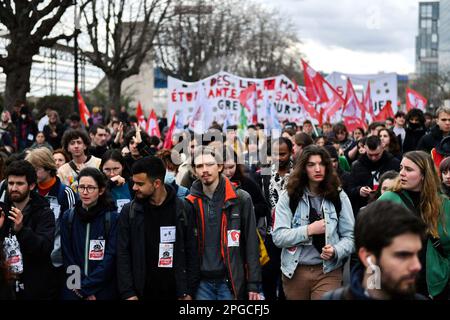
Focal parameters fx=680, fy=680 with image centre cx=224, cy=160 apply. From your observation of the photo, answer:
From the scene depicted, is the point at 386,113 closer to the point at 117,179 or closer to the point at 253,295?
the point at 117,179

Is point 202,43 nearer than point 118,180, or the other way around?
point 118,180

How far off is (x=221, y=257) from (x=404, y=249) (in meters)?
2.53

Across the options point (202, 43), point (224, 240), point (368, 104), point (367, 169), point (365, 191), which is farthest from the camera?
point (202, 43)

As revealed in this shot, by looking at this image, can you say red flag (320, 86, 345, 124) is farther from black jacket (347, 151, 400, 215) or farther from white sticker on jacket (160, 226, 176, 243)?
white sticker on jacket (160, 226, 176, 243)

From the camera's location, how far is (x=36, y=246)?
5.08m

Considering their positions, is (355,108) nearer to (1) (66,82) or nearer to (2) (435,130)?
(2) (435,130)

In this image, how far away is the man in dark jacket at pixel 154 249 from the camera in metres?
5.15

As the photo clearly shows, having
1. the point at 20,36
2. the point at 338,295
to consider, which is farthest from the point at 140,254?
the point at 20,36

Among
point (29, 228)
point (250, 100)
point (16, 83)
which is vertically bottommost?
point (29, 228)

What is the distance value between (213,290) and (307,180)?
1155 millimetres

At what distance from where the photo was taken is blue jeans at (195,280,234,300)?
17.2 ft

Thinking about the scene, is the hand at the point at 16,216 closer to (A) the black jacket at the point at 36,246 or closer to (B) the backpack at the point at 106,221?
(A) the black jacket at the point at 36,246

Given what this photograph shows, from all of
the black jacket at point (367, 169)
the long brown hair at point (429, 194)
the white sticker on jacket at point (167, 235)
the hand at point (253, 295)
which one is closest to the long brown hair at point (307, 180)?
the long brown hair at point (429, 194)

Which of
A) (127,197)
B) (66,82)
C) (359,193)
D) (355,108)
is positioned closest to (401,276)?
(127,197)
